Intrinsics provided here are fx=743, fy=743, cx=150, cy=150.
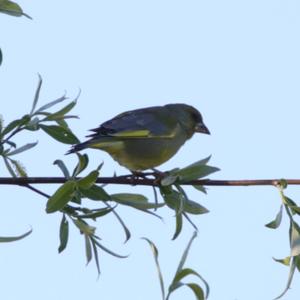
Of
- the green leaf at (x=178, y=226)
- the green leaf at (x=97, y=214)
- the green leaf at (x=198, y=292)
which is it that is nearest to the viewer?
the green leaf at (x=198, y=292)

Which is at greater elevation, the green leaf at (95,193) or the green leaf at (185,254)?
the green leaf at (95,193)

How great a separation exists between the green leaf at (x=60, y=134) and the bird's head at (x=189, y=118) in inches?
141

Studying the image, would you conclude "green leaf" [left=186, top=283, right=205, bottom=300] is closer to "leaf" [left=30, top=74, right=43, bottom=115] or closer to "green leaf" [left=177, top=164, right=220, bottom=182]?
"green leaf" [left=177, top=164, right=220, bottom=182]

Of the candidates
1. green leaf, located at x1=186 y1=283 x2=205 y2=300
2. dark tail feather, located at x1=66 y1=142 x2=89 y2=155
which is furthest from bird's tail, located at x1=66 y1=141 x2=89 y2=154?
green leaf, located at x1=186 y1=283 x2=205 y2=300

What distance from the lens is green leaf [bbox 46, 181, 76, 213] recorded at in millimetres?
2916

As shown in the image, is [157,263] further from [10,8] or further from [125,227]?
[10,8]

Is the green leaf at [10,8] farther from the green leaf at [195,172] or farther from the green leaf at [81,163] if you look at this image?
the green leaf at [195,172]

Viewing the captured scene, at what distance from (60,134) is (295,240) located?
1127mm

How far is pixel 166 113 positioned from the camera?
663 centimetres

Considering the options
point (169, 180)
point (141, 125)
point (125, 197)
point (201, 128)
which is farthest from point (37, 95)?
point (201, 128)

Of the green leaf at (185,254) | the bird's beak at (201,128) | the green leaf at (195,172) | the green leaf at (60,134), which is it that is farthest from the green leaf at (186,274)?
the bird's beak at (201,128)

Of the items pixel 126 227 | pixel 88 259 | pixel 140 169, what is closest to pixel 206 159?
pixel 126 227

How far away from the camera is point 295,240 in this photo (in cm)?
307

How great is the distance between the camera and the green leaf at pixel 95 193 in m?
2.96
